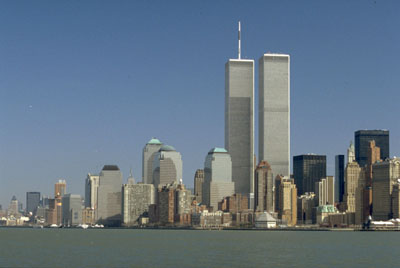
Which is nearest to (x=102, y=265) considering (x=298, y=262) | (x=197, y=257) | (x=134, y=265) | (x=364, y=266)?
(x=134, y=265)

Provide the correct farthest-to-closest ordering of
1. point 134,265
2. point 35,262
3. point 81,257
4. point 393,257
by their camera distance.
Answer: point 393,257 < point 81,257 < point 35,262 < point 134,265

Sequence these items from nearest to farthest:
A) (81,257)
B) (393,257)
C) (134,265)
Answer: (134,265), (81,257), (393,257)

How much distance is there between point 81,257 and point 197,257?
21.8 m

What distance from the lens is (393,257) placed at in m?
145

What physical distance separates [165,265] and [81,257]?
81.7 feet

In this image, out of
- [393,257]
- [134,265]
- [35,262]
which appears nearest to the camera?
[134,265]

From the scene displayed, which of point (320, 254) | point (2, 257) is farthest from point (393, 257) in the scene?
point (2, 257)

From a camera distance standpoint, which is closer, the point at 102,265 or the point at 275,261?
the point at 102,265

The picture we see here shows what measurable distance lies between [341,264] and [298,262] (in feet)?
24.4

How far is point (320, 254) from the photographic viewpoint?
15225cm

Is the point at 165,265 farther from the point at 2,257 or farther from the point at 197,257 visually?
the point at 2,257

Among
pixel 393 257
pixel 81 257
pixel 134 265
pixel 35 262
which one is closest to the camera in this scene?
pixel 134 265

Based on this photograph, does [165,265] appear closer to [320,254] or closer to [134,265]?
[134,265]

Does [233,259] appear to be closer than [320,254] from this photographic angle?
Yes
